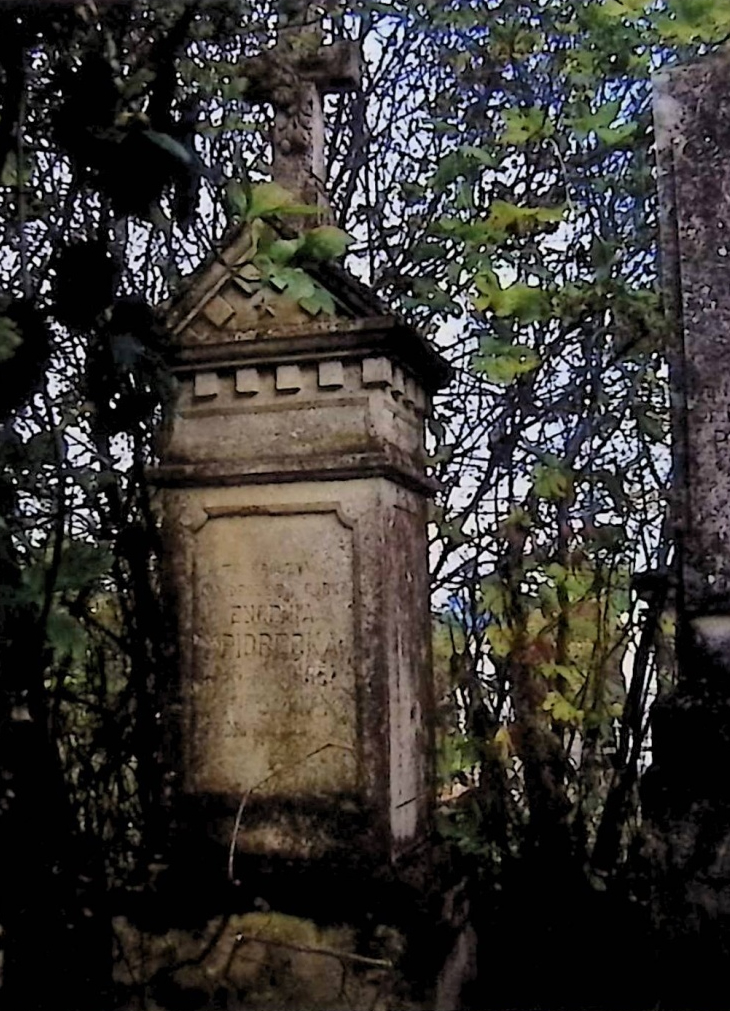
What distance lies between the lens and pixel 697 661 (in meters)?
2.27

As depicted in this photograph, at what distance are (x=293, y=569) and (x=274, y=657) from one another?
24 cm

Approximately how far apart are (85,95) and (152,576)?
57.9 inches

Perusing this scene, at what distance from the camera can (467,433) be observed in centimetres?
377

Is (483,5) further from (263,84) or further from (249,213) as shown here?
(249,213)

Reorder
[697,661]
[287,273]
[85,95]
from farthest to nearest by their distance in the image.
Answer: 1. [287,273]
2. [697,661]
3. [85,95]

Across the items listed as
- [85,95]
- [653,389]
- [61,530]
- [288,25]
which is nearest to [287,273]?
[85,95]

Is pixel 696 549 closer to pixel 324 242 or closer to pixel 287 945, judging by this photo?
pixel 324 242

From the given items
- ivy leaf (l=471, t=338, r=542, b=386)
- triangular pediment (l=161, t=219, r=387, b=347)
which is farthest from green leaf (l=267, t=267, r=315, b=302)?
ivy leaf (l=471, t=338, r=542, b=386)

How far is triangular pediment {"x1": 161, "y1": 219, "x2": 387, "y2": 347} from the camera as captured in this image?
9.12ft

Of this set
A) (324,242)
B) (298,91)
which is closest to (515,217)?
(298,91)

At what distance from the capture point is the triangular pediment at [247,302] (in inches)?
109

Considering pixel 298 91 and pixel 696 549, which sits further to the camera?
pixel 298 91

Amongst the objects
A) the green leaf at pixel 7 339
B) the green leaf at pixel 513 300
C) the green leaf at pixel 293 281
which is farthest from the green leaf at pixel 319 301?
the green leaf at pixel 7 339

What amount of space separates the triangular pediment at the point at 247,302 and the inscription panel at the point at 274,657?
1.68ft
